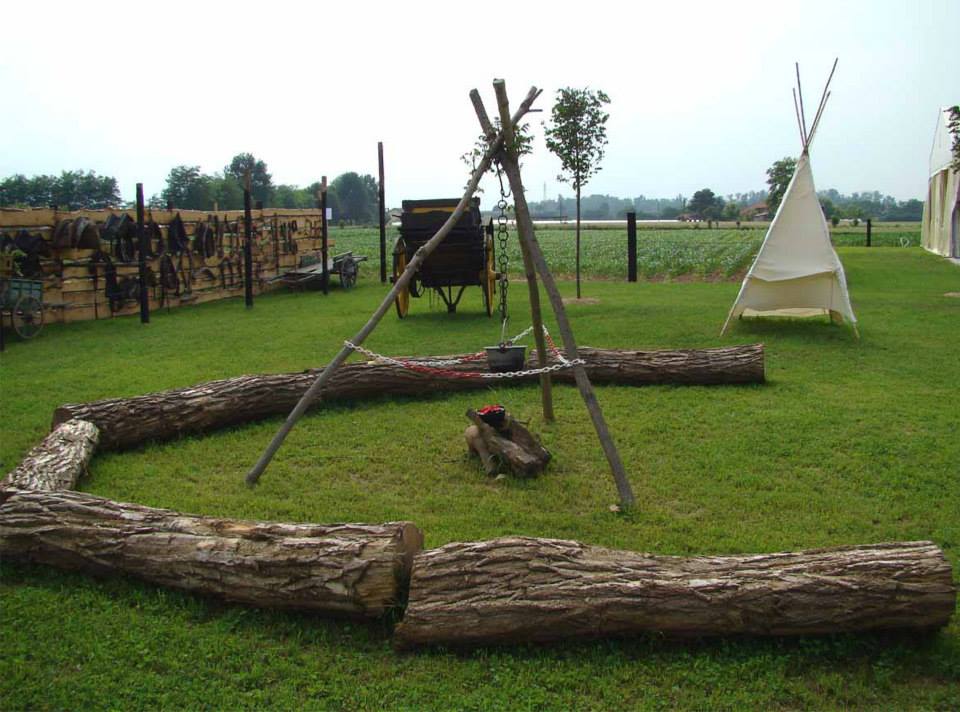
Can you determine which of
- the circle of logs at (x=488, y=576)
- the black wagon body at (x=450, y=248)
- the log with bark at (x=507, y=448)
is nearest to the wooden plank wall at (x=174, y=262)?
the black wagon body at (x=450, y=248)

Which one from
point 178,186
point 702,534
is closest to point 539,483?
point 702,534

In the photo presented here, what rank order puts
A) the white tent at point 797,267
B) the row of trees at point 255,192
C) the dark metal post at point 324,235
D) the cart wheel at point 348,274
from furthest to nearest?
the row of trees at point 255,192, the cart wheel at point 348,274, the dark metal post at point 324,235, the white tent at point 797,267

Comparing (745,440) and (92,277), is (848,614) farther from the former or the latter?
(92,277)

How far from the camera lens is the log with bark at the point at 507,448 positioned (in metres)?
5.72

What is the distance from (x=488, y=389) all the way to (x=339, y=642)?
4942 millimetres

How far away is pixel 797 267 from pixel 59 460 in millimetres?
9181

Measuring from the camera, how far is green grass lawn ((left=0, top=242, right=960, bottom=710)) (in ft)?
10.6

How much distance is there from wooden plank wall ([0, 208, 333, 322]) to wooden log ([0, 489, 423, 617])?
10.0 metres

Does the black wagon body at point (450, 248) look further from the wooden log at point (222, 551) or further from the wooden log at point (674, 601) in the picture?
the wooden log at point (674, 601)

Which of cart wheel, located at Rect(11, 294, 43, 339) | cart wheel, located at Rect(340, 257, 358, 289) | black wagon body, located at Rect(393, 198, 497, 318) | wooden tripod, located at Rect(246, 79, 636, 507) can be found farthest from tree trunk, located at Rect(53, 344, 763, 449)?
cart wheel, located at Rect(340, 257, 358, 289)

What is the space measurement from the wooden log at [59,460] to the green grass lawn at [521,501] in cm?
21

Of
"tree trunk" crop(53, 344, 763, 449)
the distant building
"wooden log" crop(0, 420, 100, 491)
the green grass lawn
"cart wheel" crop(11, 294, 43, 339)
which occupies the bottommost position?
the green grass lawn

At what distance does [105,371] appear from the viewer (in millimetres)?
9539

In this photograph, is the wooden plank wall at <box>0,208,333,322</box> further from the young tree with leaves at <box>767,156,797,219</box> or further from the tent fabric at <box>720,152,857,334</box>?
the young tree with leaves at <box>767,156,797,219</box>
